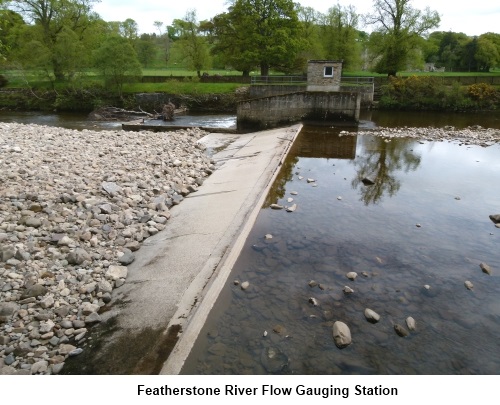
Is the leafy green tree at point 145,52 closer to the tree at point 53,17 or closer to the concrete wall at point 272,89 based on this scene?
the tree at point 53,17

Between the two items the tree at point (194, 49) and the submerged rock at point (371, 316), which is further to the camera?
the tree at point (194, 49)

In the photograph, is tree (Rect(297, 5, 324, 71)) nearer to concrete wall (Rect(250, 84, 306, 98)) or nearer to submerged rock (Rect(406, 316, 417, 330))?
concrete wall (Rect(250, 84, 306, 98))

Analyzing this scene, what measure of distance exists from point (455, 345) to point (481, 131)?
24221 mm

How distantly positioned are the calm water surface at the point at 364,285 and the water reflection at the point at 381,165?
0.48 ft

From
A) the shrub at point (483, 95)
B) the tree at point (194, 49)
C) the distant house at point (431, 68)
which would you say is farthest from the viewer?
the distant house at point (431, 68)

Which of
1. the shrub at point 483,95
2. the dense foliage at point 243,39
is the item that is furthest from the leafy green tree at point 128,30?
the shrub at point 483,95

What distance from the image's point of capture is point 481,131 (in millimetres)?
24875

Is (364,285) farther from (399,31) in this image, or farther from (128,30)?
(128,30)

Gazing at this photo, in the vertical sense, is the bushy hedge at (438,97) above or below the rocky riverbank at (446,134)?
above

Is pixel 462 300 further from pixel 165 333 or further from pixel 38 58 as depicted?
pixel 38 58

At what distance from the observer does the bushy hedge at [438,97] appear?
116 feet

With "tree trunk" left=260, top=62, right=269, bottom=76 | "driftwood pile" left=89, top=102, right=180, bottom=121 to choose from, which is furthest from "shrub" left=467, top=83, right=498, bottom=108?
"driftwood pile" left=89, top=102, right=180, bottom=121

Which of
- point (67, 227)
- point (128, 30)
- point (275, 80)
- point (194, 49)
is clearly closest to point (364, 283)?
point (67, 227)

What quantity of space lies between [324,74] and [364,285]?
25.1 meters
